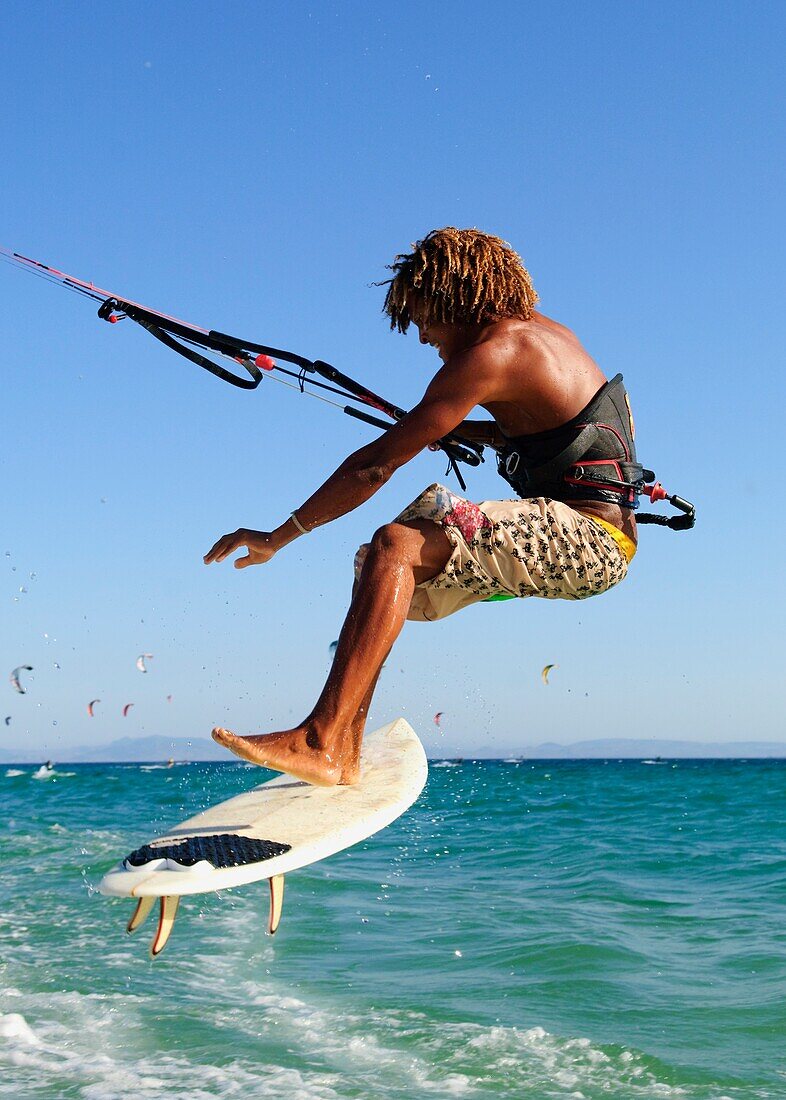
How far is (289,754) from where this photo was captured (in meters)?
3.96

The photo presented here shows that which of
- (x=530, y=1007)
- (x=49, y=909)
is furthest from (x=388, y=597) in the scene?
(x=49, y=909)

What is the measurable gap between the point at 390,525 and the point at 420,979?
22.1 ft

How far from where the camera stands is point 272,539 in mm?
4504

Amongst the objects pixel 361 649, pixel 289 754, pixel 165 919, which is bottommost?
pixel 165 919

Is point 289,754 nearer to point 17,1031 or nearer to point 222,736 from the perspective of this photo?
point 222,736

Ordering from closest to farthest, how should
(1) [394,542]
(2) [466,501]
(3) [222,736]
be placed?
1. (3) [222,736]
2. (1) [394,542]
3. (2) [466,501]

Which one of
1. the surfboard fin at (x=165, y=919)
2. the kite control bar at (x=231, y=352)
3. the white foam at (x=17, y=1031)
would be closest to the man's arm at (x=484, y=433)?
the kite control bar at (x=231, y=352)

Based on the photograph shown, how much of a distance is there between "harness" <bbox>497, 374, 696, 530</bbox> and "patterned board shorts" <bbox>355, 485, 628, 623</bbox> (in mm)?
151

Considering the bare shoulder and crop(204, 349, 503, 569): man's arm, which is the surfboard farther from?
the bare shoulder

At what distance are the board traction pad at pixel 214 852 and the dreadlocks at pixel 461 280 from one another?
2.15m

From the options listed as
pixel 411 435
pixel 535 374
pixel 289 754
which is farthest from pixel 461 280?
pixel 289 754

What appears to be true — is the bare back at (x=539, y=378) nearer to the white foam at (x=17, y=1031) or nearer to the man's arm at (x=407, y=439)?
the man's arm at (x=407, y=439)

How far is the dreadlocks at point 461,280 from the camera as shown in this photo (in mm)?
4395

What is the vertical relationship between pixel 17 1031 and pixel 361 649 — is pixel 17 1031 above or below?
below
